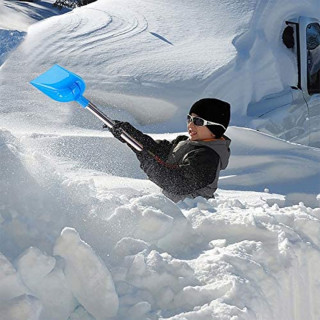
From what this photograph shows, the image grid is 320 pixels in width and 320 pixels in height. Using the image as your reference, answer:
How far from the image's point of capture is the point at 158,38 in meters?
5.91

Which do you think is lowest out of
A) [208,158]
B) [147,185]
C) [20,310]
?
[147,185]

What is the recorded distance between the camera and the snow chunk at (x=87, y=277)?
7.18 ft

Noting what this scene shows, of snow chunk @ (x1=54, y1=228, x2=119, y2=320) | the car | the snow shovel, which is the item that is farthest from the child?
the car

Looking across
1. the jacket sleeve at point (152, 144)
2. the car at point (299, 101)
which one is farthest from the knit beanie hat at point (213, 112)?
the car at point (299, 101)

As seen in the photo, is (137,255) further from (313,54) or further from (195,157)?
(313,54)

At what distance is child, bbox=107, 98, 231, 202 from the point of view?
332 cm

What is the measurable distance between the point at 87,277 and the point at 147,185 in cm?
162

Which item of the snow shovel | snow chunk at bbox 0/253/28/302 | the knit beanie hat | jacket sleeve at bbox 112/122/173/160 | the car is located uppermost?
snow chunk at bbox 0/253/28/302

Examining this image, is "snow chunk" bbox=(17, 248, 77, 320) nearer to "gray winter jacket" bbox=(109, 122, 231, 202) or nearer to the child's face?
"gray winter jacket" bbox=(109, 122, 231, 202)

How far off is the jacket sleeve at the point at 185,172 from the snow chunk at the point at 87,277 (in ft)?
3.62

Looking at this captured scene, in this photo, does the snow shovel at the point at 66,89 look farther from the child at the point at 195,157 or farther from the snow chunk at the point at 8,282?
the snow chunk at the point at 8,282

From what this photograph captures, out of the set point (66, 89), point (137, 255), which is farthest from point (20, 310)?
point (66, 89)

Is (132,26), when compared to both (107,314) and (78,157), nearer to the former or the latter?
(78,157)

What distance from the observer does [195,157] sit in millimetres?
3371
